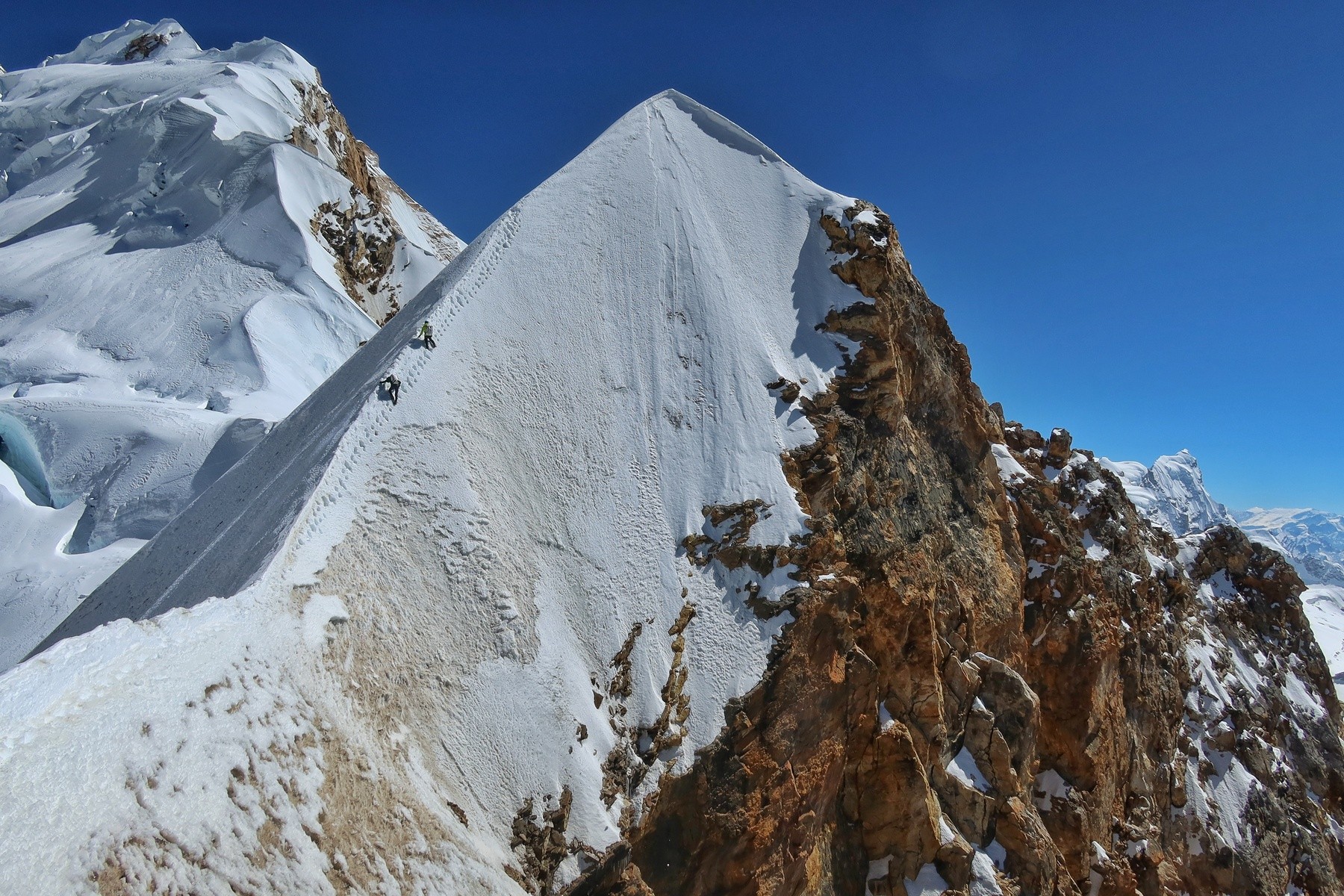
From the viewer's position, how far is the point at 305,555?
1069 cm

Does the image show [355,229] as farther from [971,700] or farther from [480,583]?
[971,700]

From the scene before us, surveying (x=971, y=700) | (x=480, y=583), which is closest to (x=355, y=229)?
(x=480, y=583)

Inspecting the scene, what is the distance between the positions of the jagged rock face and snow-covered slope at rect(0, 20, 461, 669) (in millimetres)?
18296

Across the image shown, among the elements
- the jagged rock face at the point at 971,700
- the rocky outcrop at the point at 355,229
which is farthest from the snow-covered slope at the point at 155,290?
the jagged rock face at the point at 971,700

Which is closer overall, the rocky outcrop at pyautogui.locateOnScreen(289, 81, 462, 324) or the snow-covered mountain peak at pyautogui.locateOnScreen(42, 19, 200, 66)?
the rocky outcrop at pyautogui.locateOnScreen(289, 81, 462, 324)

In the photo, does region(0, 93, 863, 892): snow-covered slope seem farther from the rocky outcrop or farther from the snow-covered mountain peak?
the snow-covered mountain peak

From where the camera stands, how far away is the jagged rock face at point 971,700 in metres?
13.0

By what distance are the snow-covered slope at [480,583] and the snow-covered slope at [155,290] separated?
24.8 ft

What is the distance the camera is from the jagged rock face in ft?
42.8

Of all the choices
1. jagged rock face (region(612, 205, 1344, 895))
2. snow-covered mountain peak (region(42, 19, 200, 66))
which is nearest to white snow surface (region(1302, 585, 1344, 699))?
jagged rock face (region(612, 205, 1344, 895))

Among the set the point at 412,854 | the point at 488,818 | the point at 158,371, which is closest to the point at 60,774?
the point at 412,854

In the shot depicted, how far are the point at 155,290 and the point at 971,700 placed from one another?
36734 mm

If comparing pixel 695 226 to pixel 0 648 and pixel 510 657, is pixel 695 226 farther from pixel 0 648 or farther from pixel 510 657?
pixel 0 648

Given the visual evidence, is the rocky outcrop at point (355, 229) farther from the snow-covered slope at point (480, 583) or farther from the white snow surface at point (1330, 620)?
the white snow surface at point (1330, 620)
